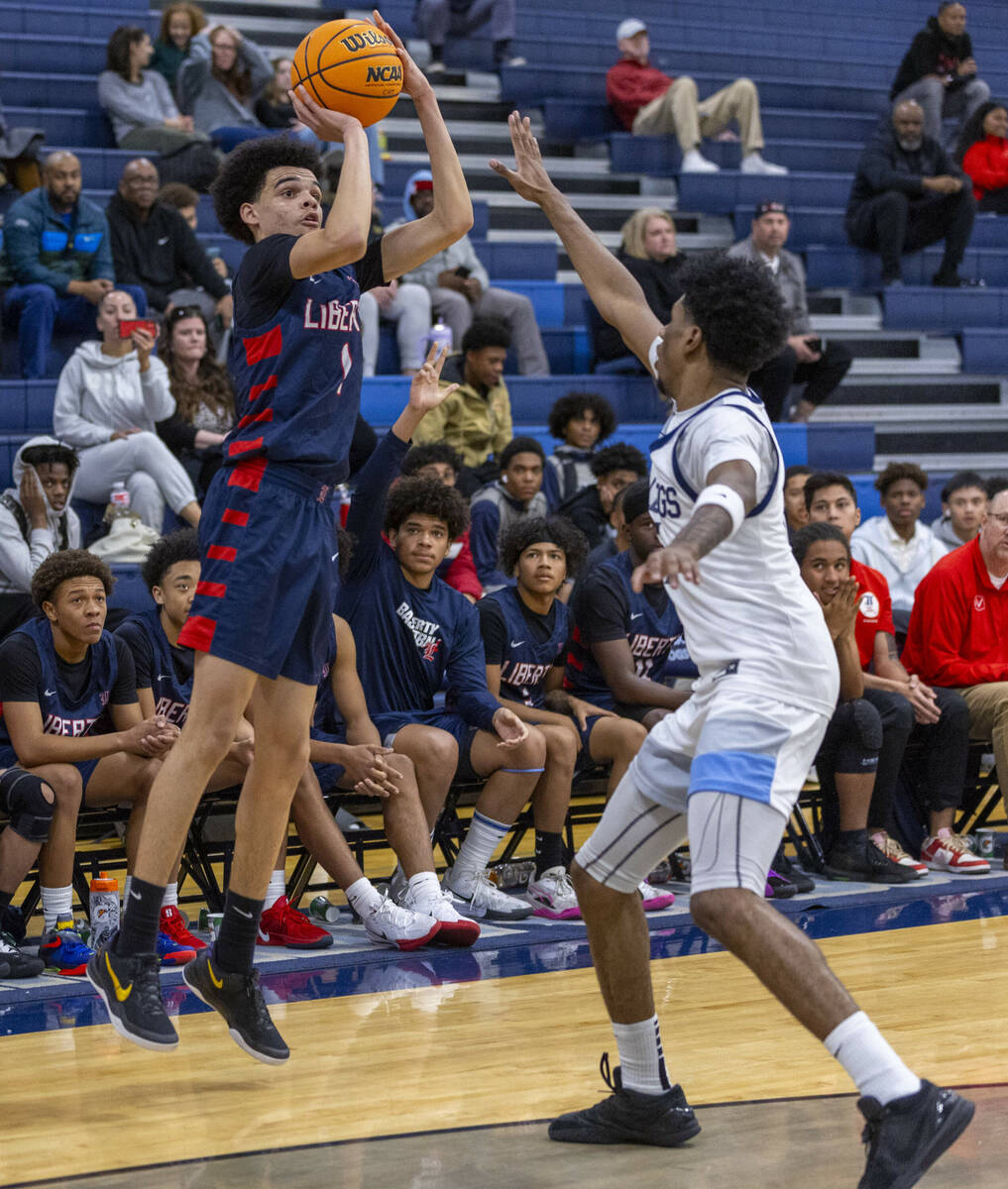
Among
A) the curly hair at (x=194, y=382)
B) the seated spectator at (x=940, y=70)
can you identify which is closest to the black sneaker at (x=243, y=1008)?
the curly hair at (x=194, y=382)

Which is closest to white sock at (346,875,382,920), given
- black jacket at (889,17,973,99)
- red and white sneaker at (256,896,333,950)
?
red and white sneaker at (256,896,333,950)

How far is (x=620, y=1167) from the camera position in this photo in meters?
3.06

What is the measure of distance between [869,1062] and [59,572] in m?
3.07

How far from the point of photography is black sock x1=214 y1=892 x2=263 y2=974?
138 inches

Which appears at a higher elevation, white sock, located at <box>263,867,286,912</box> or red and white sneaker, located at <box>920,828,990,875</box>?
white sock, located at <box>263,867,286,912</box>

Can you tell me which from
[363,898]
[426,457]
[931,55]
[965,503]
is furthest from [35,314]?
[931,55]

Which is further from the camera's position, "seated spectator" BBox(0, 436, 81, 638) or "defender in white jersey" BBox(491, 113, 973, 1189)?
"seated spectator" BBox(0, 436, 81, 638)

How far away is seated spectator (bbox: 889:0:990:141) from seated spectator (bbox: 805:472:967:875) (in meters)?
7.26

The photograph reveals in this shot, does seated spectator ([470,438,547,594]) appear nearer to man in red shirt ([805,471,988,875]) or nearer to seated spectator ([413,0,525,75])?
man in red shirt ([805,471,988,875])

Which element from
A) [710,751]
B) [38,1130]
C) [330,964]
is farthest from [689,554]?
[330,964]

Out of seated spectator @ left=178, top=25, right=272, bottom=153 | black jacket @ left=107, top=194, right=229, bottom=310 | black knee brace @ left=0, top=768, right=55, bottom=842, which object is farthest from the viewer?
seated spectator @ left=178, top=25, right=272, bottom=153

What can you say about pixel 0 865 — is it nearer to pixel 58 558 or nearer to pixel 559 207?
pixel 58 558

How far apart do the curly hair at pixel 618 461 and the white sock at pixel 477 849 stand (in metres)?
2.30

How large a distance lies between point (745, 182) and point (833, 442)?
2998 millimetres
